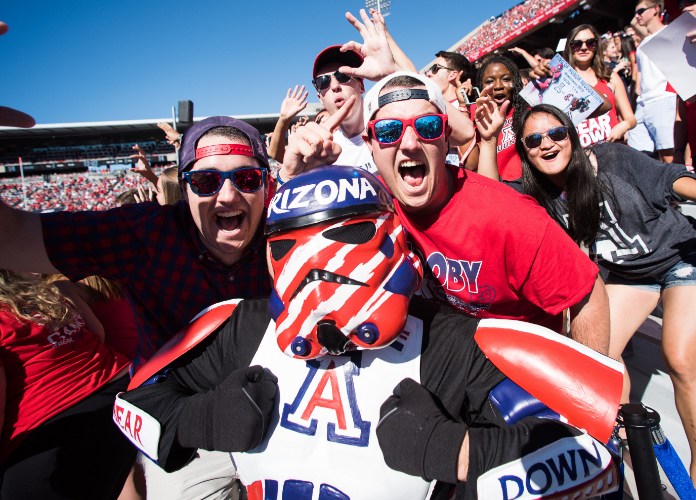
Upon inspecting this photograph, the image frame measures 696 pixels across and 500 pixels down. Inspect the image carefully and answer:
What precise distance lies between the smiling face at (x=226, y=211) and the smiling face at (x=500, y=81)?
2.87 meters

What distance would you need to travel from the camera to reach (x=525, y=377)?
1.35m

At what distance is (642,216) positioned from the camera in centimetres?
246

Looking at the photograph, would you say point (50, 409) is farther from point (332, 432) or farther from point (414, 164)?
point (414, 164)

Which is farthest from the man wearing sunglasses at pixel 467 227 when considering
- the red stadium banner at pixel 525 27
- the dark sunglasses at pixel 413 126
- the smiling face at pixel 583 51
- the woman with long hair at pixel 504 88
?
the red stadium banner at pixel 525 27

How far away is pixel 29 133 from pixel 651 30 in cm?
4628

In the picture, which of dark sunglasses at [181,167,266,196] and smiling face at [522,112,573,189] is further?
smiling face at [522,112,573,189]

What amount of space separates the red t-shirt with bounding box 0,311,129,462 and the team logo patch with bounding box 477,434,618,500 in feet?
7.91

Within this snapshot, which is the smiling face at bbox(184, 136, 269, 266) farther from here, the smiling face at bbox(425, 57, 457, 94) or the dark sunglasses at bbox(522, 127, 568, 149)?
the smiling face at bbox(425, 57, 457, 94)

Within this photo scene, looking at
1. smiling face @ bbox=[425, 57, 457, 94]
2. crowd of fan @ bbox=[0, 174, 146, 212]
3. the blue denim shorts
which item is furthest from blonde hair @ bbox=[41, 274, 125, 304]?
crowd of fan @ bbox=[0, 174, 146, 212]

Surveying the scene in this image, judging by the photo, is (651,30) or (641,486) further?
(651,30)

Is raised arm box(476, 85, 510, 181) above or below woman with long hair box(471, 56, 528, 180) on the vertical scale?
below

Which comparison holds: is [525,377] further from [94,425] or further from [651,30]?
[651,30]

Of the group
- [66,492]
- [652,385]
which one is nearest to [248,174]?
[66,492]

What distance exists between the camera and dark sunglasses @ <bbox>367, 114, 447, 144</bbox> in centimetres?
184
